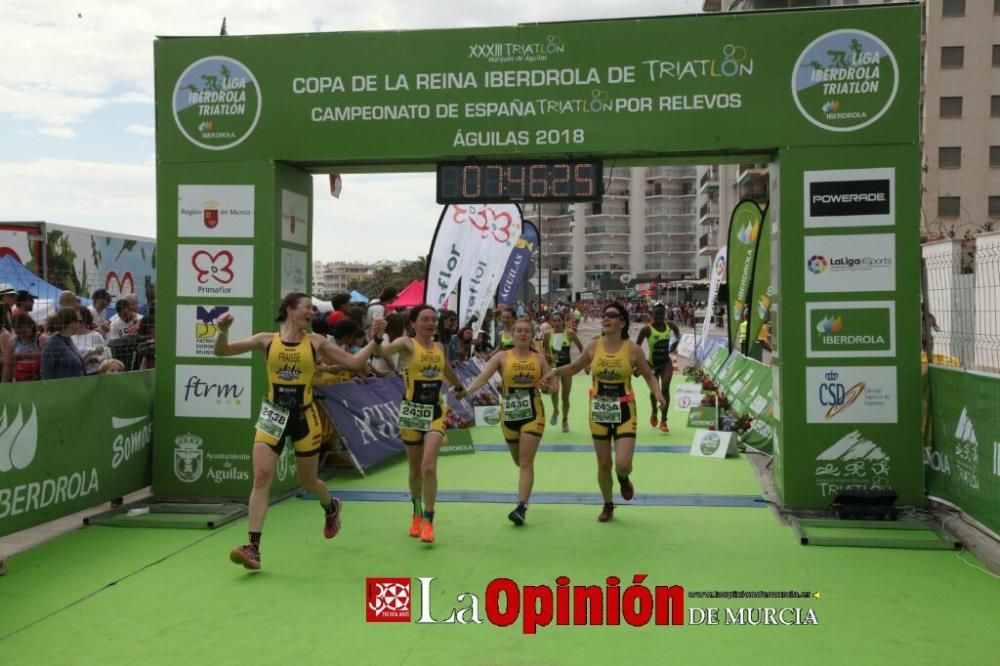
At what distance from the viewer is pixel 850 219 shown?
805 cm

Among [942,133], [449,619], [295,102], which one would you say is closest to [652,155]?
[295,102]

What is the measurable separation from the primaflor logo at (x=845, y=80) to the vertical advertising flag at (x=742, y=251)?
13.6 feet

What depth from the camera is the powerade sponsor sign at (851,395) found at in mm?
8047

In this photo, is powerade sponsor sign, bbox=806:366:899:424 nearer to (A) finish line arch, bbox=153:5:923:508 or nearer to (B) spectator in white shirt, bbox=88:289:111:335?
(A) finish line arch, bbox=153:5:923:508

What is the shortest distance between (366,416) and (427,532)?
13.1ft

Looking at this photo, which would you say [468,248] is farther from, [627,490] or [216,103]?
[627,490]

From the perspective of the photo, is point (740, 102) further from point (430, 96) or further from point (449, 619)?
point (449, 619)

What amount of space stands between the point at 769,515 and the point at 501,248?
10330mm

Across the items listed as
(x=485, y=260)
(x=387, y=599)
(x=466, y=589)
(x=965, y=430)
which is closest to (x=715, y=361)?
(x=485, y=260)

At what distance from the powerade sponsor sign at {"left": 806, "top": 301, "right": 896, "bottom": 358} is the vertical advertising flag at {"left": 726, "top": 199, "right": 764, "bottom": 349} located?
4293 mm

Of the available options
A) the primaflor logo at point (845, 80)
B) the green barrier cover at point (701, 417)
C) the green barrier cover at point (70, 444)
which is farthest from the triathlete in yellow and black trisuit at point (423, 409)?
the green barrier cover at point (701, 417)

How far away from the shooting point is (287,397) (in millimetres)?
6605

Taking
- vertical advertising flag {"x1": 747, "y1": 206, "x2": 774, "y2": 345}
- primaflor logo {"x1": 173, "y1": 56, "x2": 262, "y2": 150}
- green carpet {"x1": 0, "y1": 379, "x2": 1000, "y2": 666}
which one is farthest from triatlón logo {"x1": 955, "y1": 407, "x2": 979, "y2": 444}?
primaflor logo {"x1": 173, "y1": 56, "x2": 262, "y2": 150}

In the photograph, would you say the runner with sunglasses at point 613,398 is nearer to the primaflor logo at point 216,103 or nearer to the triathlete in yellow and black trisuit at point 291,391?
the triathlete in yellow and black trisuit at point 291,391
